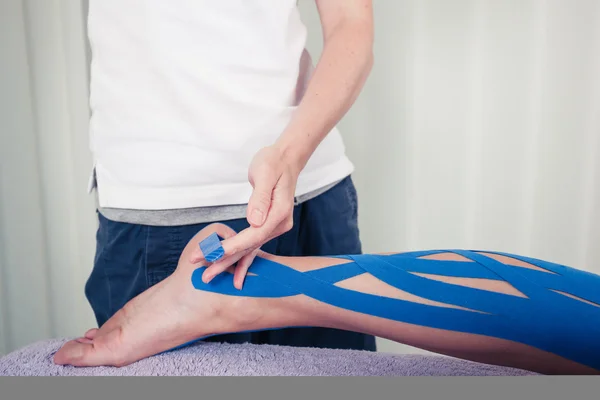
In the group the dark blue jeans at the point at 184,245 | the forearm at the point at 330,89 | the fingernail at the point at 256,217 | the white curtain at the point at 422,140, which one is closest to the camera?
the fingernail at the point at 256,217

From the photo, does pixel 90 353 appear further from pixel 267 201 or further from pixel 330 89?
pixel 330 89

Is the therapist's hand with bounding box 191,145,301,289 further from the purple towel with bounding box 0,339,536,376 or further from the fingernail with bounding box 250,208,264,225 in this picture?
the purple towel with bounding box 0,339,536,376

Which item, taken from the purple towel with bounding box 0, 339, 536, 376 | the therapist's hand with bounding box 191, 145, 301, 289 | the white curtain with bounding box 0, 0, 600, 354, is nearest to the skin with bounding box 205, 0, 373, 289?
the therapist's hand with bounding box 191, 145, 301, 289

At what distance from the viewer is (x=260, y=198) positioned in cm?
70

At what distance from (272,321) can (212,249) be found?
18 centimetres

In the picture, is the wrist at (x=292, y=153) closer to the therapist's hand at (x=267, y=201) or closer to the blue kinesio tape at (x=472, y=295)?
the therapist's hand at (x=267, y=201)

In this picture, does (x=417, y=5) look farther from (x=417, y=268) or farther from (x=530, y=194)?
(x=417, y=268)

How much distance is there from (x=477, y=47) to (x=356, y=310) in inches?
40.1

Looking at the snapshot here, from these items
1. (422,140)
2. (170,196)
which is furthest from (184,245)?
(422,140)

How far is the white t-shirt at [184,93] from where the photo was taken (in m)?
0.88

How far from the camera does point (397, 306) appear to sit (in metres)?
0.79

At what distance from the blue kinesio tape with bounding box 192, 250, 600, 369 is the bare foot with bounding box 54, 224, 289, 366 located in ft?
0.07

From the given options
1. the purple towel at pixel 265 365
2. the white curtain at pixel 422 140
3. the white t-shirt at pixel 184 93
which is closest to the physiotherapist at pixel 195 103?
the white t-shirt at pixel 184 93

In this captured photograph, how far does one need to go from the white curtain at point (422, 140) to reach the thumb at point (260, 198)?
3.00ft
